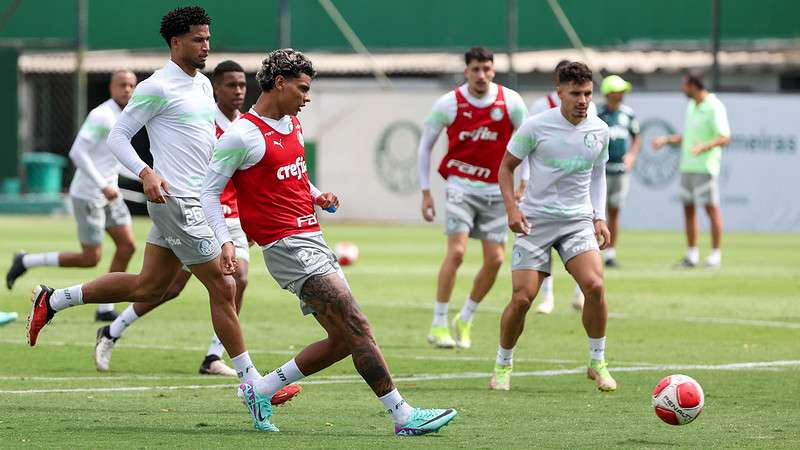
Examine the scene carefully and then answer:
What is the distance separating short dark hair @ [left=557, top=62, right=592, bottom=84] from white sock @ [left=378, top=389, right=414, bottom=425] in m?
2.96

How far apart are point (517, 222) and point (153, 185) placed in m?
2.50

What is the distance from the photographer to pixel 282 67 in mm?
8578

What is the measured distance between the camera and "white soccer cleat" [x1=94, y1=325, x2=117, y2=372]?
11516mm

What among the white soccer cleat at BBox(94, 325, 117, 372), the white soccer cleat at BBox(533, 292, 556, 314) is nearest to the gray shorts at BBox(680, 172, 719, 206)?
the white soccer cleat at BBox(533, 292, 556, 314)

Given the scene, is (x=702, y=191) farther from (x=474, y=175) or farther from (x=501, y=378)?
(x=501, y=378)

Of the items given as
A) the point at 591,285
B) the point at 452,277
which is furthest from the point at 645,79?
the point at 591,285

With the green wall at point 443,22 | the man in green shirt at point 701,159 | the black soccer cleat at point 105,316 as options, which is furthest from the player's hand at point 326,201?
the green wall at point 443,22

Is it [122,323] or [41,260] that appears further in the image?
[41,260]

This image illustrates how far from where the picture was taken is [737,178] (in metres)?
29.5

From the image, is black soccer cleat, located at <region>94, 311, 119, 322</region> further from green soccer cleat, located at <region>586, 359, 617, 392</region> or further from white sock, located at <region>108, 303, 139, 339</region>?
green soccer cleat, located at <region>586, 359, 617, 392</region>

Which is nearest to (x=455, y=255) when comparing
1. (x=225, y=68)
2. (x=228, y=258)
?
(x=225, y=68)

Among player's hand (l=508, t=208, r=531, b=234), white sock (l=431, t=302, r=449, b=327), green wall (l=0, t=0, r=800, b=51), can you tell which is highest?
green wall (l=0, t=0, r=800, b=51)

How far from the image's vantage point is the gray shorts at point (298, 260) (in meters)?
8.59

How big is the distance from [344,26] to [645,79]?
22.4 feet
